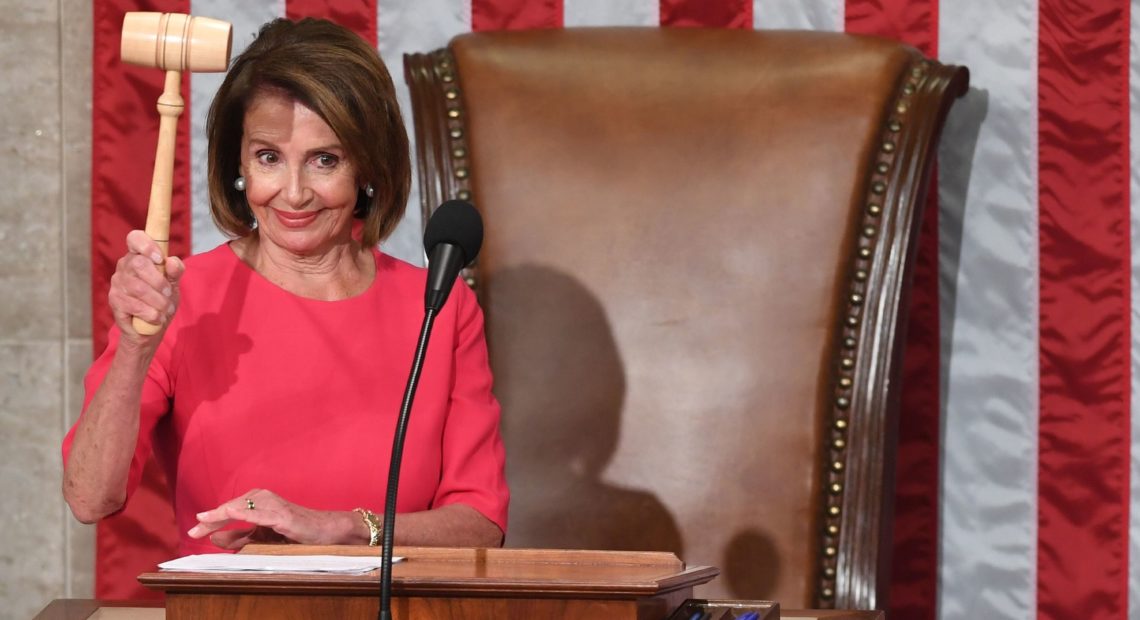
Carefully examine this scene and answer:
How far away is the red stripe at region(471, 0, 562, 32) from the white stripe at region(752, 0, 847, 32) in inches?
14.2

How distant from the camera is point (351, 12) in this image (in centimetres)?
256

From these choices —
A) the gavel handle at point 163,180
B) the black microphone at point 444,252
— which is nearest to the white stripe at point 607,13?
the gavel handle at point 163,180

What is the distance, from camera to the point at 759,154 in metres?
2.31

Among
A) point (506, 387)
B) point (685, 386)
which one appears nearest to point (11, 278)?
point (506, 387)

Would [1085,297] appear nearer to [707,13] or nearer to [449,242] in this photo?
[707,13]

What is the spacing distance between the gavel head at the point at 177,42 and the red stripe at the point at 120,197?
3.46ft

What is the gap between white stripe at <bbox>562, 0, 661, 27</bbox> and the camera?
2539 mm

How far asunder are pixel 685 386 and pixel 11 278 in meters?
1.16

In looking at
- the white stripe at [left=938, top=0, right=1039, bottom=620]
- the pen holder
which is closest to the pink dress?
the pen holder

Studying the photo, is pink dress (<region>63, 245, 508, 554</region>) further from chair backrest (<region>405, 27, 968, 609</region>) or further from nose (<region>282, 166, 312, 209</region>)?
chair backrest (<region>405, 27, 968, 609</region>)

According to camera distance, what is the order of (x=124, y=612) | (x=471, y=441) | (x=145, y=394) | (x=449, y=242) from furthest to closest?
(x=471, y=441)
(x=145, y=394)
(x=124, y=612)
(x=449, y=242)

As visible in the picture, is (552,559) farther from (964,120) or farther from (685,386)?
(964,120)

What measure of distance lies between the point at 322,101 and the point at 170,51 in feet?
1.04

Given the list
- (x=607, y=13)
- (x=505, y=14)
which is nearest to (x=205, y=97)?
(x=505, y=14)
